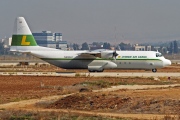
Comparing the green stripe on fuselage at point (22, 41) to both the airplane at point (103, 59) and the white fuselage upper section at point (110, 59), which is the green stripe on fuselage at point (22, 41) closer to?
the airplane at point (103, 59)

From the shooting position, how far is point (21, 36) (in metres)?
79.1

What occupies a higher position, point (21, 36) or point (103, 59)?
point (21, 36)

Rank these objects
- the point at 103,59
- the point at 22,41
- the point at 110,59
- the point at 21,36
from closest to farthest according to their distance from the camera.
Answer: the point at 110,59
the point at 103,59
the point at 22,41
the point at 21,36

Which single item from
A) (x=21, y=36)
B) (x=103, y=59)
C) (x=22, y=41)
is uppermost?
(x=21, y=36)

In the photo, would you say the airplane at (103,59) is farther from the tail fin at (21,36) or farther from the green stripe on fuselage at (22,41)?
the tail fin at (21,36)

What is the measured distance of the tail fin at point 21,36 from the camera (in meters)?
78.5

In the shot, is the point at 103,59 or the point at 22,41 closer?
the point at 103,59

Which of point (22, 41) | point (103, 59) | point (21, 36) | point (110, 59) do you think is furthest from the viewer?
point (21, 36)

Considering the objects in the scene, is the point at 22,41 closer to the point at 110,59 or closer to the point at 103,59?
the point at 103,59

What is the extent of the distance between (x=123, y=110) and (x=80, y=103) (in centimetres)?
365

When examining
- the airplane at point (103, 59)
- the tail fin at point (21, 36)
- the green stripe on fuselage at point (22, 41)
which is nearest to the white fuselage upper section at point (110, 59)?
the airplane at point (103, 59)

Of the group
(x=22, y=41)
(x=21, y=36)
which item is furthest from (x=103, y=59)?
(x=21, y=36)

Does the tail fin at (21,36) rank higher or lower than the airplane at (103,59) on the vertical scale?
higher

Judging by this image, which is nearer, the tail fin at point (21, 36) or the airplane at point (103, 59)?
the airplane at point (103, 59)
